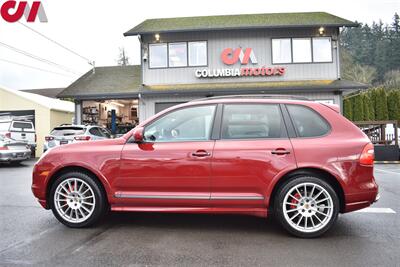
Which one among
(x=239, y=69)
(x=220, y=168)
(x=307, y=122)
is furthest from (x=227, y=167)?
(x=239, y=69)

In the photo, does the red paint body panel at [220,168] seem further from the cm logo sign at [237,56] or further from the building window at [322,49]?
the building window at [322,49]

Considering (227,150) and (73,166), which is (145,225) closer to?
(73,166)

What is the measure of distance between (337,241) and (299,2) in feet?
73.3

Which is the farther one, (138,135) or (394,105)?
(394,105)

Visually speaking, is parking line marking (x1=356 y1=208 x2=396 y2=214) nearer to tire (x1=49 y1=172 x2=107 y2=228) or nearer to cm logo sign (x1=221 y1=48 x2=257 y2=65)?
tire (x1=49 y1=172 x2=107 y2=228)

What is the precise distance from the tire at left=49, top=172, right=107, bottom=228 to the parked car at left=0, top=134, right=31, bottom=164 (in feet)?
33.3

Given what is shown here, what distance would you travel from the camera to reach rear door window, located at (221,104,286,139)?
4598 mm

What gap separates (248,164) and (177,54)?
14.9m

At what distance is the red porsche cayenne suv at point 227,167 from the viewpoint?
4.39 m

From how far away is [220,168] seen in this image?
14.6 ft

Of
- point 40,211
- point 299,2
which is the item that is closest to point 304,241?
point 40,211

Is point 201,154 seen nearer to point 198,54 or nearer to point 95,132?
point 95,132

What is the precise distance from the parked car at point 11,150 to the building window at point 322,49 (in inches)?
538

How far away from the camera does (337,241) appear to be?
14.0 ft
